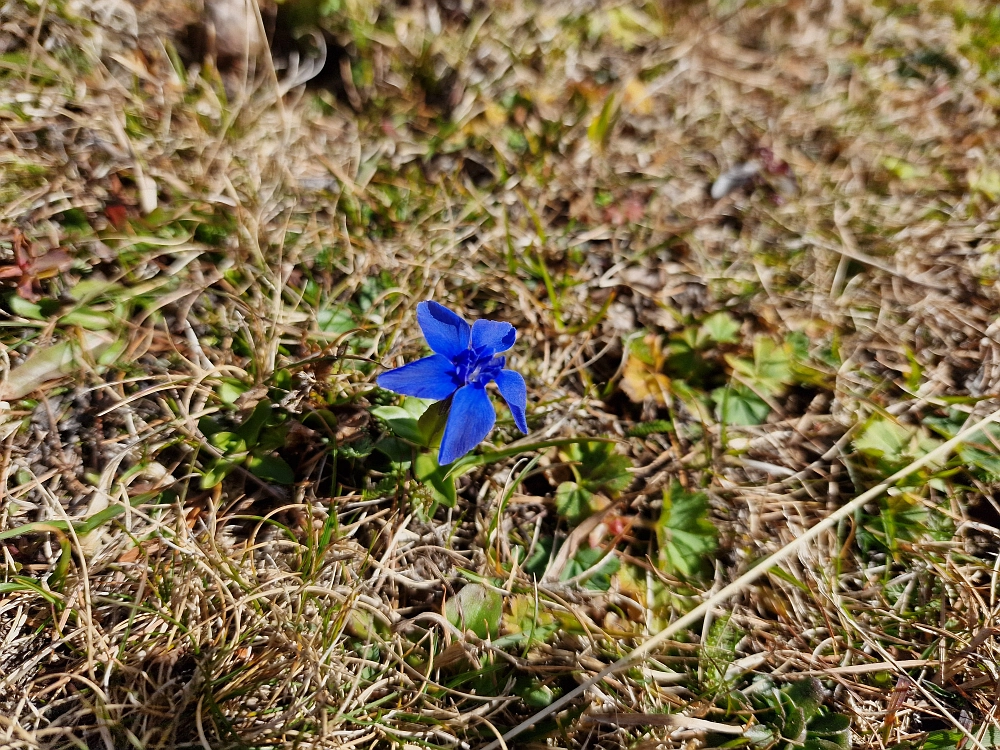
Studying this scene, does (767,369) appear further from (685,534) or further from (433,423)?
(433,423)

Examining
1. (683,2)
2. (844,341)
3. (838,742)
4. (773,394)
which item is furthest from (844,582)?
(683,2)

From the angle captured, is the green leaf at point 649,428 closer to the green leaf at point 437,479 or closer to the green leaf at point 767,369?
the green leaf at point 767,369

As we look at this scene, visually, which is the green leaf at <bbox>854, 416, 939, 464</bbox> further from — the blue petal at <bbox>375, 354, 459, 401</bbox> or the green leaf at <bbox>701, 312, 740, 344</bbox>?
the blue petal at <bbox>375, 354, 459, 401</bbox>

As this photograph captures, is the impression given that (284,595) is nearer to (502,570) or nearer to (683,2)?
(502,570)

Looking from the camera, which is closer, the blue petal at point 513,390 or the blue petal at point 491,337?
the blue petal at point 513,390

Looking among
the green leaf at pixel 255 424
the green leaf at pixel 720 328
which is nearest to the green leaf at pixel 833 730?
the green leaf at pixel 720 328

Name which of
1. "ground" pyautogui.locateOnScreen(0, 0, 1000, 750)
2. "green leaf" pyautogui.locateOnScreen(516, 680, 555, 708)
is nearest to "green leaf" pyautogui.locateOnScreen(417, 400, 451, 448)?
"ground" pyautogui.locateOnScreen(0, 0, 1000, 750)

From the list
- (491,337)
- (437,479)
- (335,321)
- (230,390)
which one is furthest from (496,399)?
(230,390)
